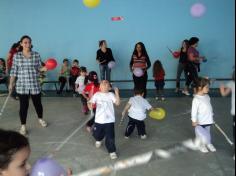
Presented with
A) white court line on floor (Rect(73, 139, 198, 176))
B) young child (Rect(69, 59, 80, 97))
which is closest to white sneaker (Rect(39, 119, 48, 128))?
white court line on floor (Rect(73, 139, 198, 176))

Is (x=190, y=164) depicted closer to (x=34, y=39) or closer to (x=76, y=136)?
(x=76, y=136)

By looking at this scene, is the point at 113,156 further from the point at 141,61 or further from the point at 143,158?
the point at 141,61

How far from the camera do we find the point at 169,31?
327 inches

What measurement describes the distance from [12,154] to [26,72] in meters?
3.70

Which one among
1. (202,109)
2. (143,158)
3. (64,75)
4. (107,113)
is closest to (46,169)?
(107,113)

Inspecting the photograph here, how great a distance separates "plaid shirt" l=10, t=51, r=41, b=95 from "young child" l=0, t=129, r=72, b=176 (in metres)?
3.60

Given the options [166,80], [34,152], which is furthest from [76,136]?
[166,80]

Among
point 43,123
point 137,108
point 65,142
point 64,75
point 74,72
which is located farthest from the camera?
point 64,75

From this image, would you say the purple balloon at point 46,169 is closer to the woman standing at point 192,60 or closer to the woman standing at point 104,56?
the woman standing at point 192,60

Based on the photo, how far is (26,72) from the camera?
192 inches

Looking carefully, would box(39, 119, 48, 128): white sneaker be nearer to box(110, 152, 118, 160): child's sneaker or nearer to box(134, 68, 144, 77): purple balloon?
box(110, 152, 118, 160): child's sneaker

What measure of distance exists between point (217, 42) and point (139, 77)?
2.42 m

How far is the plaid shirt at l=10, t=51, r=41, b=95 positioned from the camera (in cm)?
485

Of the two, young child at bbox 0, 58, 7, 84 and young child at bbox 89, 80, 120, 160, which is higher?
young child at bbox 0, 58, 7, 84
